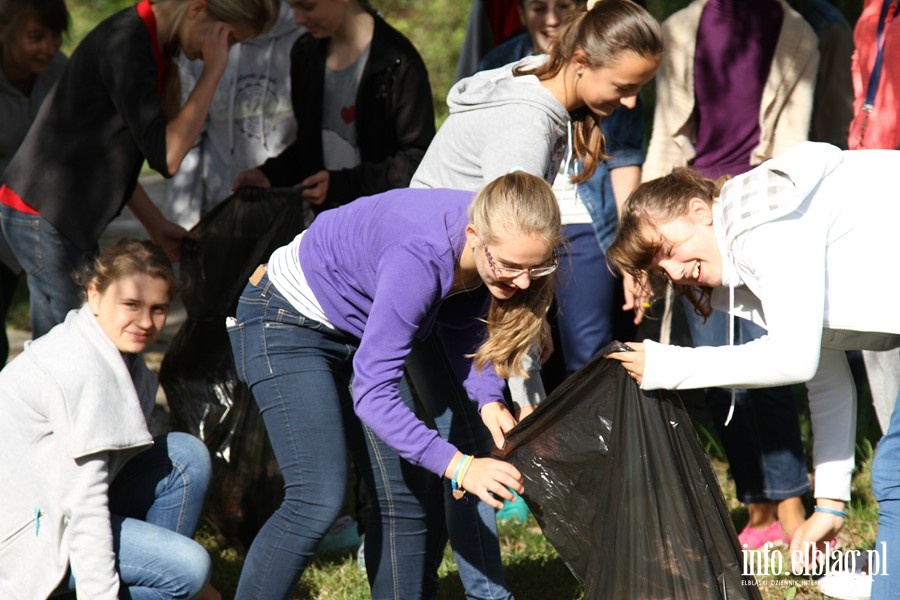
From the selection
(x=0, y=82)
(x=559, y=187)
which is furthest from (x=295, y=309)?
(x=0, y=82)

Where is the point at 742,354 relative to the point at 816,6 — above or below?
below

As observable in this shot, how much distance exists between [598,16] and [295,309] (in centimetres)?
118

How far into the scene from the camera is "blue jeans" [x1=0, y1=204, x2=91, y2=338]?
12.7 feet

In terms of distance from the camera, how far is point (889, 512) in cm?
279

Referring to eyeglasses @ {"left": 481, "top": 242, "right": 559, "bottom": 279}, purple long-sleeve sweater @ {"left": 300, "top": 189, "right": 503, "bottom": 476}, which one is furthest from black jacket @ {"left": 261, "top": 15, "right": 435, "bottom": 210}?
eyeglasses @ {"left": 481, "top": 242, "right": 559, "bottom": 279}

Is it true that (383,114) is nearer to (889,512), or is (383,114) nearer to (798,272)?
(798,272)

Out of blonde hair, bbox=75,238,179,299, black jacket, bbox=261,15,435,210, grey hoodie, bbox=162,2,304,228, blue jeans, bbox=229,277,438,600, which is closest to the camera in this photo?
blue jeans, bbox=229,277,438,600

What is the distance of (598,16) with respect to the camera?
3.31m

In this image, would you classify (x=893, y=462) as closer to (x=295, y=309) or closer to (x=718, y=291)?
(x=718, y=291)

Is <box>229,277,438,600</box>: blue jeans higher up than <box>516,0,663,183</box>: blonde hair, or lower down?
lower down

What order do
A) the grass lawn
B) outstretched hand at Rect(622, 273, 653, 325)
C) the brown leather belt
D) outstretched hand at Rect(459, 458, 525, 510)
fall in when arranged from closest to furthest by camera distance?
outstretched hand at Rect(459, 458, 525, 510) → the brown leather belt → outstretched hand at Rect(622, 273, 653, 325) → the grass lawn

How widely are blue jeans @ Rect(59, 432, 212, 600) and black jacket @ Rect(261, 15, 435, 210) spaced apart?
1.11m

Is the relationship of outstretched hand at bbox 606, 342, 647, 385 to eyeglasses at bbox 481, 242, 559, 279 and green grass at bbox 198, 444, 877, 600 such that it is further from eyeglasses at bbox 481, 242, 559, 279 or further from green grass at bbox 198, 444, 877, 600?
green grass at bbox 198, 444, 877, 600

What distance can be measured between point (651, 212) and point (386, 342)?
28.8 inches
